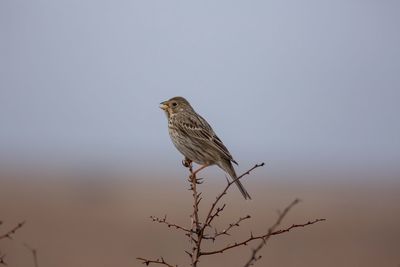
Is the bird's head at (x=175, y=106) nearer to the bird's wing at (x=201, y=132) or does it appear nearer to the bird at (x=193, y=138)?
the bird at (x=193, y=138)

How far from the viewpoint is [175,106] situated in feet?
32.7

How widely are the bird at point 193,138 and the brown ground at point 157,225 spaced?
11.1 m

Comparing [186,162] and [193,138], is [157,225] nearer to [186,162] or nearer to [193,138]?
[193,138]

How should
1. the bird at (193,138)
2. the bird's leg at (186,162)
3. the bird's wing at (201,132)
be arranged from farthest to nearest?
the bird's wing at (201,132), the bird at (193,138), the bird's leg at (186,162)

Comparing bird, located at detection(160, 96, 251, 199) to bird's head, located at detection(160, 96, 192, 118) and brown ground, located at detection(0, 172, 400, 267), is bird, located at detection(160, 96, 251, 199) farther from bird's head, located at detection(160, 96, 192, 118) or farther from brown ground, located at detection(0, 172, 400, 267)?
brown ground, located at detection(0, 172, 400, 267)

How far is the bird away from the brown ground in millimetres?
11117

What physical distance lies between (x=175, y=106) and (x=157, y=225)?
19.5 metres

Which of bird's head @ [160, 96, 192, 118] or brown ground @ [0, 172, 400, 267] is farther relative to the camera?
brown ground @ [0, 172, 400, 267]

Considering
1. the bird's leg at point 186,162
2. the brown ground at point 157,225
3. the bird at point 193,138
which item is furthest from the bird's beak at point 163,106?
the brown ground at point 157,225

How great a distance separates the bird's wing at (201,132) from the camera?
9.42 metres

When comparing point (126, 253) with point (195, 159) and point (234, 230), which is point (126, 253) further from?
point (195, 159)

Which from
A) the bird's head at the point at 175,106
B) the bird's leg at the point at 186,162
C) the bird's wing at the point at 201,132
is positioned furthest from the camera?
the bird's head at the point at 175,106

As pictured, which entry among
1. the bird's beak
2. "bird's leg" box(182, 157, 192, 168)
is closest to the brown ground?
the bird's beak

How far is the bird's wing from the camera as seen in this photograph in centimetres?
942
